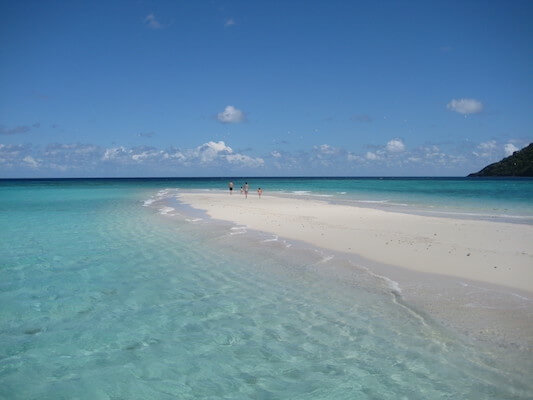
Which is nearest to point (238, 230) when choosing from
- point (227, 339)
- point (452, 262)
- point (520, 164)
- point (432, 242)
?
point (432, 242)

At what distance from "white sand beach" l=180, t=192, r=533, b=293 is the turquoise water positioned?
108 inches

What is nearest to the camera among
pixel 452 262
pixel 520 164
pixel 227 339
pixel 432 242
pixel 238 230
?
pixel 227 339

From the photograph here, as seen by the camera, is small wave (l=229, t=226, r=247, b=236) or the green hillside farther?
the green hillside

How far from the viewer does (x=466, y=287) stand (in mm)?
9656

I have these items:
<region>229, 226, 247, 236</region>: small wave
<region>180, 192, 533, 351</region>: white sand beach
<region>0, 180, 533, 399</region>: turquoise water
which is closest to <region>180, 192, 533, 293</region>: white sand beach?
<region>180, 192, 533, 351</region>: white sand beach

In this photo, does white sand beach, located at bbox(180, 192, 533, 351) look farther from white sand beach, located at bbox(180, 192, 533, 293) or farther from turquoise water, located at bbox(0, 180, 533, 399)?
turquoise water, located at bbox(0, 180, 533, 399)

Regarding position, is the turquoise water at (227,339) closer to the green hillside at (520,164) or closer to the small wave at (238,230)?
the small wave at (238,230)

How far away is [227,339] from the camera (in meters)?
7.04

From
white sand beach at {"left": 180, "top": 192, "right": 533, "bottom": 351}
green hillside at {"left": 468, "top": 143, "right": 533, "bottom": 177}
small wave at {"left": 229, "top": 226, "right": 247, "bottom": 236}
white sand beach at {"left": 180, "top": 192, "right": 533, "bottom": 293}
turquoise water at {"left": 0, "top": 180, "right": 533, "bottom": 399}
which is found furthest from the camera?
green hillside at {"left": 468, "top": 143, "right": 533, "bottom": 177}

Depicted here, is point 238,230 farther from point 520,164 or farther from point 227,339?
point 520,164

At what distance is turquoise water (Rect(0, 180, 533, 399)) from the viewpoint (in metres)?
5.52

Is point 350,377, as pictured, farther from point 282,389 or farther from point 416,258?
point 416,258

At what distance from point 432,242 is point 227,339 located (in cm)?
1090

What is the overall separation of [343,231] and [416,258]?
6.01 m
